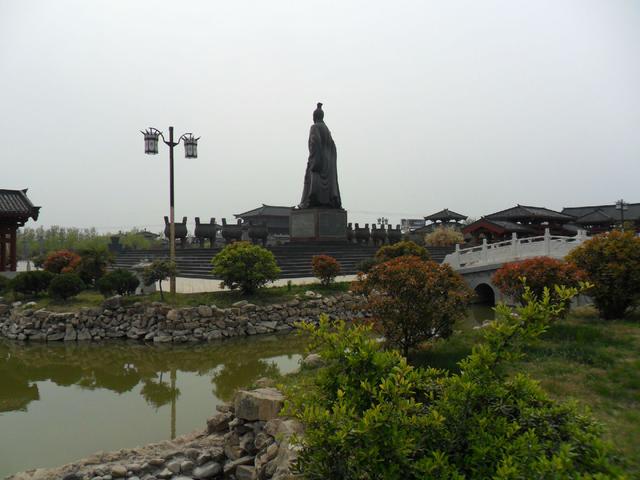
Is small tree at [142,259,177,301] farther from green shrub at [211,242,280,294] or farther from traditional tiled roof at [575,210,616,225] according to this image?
traditional tiled roof at [575,210,616,225]

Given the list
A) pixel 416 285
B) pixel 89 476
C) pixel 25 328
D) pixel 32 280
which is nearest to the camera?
pixel 89 476

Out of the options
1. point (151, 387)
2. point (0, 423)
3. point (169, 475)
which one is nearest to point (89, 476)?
point (169, 475)

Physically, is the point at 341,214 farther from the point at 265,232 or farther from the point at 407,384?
the point at 407,384

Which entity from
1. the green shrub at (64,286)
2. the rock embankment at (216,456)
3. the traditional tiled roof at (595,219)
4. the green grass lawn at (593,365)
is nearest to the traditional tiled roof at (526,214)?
the traditional tiled roof at (595,219)

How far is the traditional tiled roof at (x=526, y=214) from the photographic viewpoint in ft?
103

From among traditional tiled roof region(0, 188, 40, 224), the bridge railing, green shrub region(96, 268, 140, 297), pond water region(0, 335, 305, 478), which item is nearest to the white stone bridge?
the bridge railing

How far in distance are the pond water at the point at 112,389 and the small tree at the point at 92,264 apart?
3320 millimetres

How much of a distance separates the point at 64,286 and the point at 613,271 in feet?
41.8

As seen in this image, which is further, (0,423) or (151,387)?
(151,387)

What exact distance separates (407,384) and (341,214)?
20.9 metres

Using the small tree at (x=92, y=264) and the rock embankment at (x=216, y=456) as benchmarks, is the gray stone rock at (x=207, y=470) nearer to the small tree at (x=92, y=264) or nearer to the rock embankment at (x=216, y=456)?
the rock embankment at (x=216, y=456)

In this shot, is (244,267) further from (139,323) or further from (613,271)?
(613,271)

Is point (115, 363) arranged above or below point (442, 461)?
below

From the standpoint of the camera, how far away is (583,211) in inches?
1671
